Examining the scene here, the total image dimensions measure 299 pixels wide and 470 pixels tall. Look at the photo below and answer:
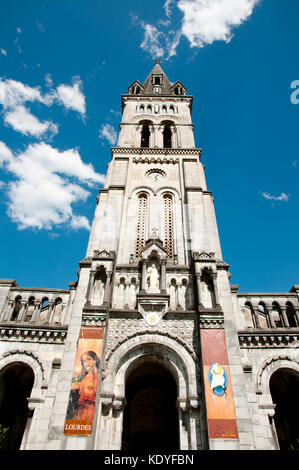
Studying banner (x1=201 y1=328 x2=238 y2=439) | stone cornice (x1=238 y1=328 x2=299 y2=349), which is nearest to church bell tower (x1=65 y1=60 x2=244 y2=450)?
banner (x1=201 y1=328 x2=238 y2=439)

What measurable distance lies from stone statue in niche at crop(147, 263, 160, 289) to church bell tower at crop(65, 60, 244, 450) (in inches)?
2.2

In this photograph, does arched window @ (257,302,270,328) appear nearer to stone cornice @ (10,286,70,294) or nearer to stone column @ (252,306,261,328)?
stone column @ (252,306,261,328)

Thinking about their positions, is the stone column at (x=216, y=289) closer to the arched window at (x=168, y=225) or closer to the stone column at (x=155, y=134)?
the arched window at (x=168, y=225)

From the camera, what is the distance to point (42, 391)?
13.0m

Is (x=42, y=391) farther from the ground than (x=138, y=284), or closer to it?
closer to it

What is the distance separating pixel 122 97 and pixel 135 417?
29.0 m

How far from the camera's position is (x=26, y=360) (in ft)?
45.1

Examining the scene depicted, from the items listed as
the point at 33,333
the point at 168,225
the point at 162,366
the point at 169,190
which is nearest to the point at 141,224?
the point at 168,225

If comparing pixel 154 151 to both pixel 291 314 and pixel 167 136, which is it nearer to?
pixel 167 136

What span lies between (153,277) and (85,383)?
6.23 meters

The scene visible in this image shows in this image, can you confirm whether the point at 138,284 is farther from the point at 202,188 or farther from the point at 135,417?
the point at 202,188

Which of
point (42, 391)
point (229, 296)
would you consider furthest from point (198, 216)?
point (42, 391)

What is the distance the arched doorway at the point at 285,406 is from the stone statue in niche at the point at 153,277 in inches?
279

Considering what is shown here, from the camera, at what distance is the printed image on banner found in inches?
436
